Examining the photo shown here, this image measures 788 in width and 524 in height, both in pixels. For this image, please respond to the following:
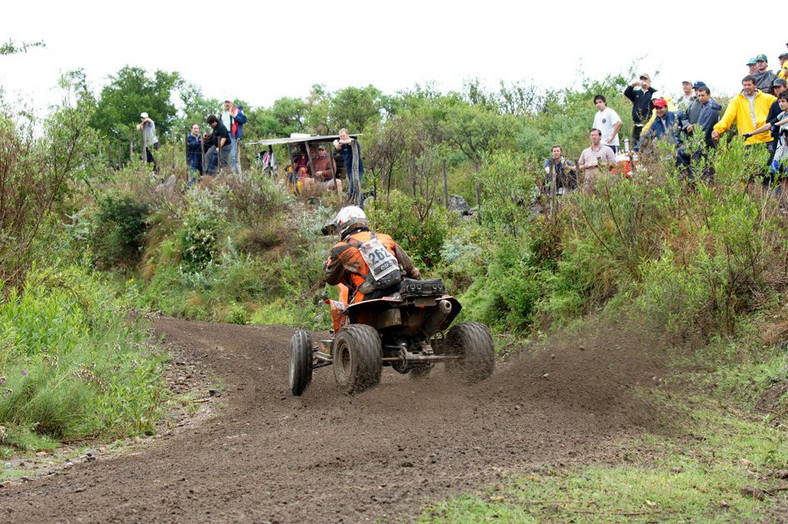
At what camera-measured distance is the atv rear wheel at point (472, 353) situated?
953 centimetres

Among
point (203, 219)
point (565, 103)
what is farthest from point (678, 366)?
point (565, 103)

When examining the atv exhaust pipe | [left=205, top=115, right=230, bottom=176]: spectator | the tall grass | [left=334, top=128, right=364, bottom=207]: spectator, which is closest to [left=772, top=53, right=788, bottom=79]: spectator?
the atv exhaust pipe

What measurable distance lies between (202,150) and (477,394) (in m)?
20.0

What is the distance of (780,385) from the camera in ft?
28.9

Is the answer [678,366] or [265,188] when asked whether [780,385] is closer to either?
[678,366]

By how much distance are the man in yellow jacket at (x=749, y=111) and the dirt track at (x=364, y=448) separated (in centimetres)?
429

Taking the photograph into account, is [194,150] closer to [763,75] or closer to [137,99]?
[763,75]

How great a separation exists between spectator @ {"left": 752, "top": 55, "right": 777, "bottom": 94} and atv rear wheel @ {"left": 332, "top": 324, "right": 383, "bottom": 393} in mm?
8674

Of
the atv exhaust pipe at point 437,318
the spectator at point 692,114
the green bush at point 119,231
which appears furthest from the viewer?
the green bush at point 119,231

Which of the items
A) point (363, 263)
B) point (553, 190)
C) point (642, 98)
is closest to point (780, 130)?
point (553, 190)

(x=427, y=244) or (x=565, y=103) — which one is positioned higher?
(x=565, y=103)

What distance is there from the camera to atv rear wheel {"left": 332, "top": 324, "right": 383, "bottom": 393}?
9234 millimetres

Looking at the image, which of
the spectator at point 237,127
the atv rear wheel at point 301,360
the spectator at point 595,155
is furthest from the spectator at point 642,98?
the spectator at point 237,127

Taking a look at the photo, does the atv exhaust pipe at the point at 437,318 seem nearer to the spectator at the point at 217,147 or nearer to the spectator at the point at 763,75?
the spectator at the point at 763,75
